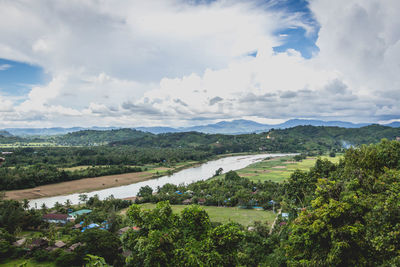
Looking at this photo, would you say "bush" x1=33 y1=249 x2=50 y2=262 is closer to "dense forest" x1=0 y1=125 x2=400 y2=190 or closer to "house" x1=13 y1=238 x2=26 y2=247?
"house" x1=13 y1=238 x2=26 y2=247

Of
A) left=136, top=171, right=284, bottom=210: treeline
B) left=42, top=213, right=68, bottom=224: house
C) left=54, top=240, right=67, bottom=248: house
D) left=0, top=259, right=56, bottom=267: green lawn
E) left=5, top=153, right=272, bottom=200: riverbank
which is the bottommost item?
left=5, top=153, right=272, bottom=200: riverbank

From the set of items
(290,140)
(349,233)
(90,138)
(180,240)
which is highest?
(180,240)

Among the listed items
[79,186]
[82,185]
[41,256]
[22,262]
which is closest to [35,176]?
[79,186]

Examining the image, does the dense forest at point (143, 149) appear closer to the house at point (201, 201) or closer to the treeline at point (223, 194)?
the treeline at point (223, 194)

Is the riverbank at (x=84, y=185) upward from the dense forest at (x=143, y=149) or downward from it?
downward

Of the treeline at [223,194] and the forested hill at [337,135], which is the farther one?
the forested hill at [337,135]

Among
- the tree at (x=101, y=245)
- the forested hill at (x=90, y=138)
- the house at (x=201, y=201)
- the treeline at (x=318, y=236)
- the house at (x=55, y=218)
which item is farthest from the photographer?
the forested hill at (x=90, y=138)

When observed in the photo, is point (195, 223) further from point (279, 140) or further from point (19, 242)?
point (279, 140)

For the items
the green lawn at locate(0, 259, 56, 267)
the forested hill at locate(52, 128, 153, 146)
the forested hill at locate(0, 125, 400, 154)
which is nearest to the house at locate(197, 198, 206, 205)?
the green lawn at locate(0, 259, 56, 267)

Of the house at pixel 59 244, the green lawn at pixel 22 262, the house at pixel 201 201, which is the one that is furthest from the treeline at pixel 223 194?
the green lawn at pixel 22 262
